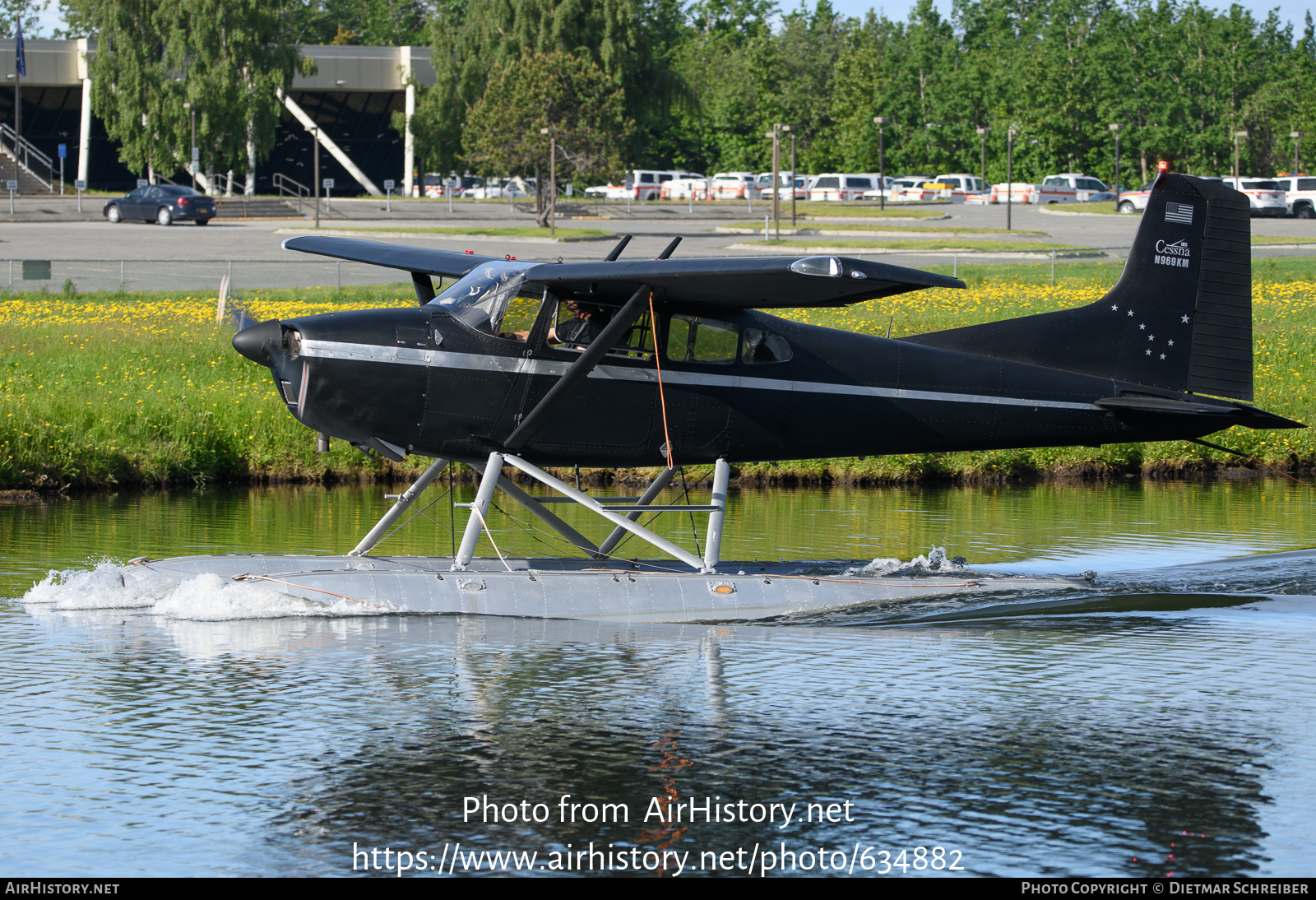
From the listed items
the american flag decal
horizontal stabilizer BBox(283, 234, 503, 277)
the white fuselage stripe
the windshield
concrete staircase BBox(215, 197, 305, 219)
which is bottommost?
the white fuselage stripe

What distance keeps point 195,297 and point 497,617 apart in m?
22.2

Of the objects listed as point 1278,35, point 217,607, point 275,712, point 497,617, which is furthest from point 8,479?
point 1278,35

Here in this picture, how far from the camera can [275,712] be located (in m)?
8.31

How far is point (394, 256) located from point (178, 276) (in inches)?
1018

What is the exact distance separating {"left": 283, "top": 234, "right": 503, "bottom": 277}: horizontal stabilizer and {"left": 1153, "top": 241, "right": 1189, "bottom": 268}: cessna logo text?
18.8ft

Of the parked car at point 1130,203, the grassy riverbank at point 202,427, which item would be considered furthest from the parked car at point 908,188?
the grassy riverbank at point 202,427

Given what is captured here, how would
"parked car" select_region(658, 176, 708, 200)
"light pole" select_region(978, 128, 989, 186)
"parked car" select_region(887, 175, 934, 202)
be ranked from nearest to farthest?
"parked car" select_region(887, 175, 934, 202) < "parked car" select_region(658, 176, 708, 200) < "light pole" select_region(978, 128, 989, 186)

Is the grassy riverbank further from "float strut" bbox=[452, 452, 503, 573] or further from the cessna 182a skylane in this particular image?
"float strut" bbox=[452, 452, 503, 573]

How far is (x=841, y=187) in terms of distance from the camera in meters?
81.9

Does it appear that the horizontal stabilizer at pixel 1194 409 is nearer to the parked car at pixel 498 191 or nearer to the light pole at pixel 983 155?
the parked car at pixel 498 191

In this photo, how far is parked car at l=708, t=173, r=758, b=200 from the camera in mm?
81150

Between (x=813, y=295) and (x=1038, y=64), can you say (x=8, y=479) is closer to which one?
(x=813, y=295)

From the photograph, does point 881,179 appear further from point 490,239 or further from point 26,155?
point 26,155

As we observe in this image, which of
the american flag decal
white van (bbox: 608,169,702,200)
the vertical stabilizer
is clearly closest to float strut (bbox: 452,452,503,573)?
the vertical stabilizer
